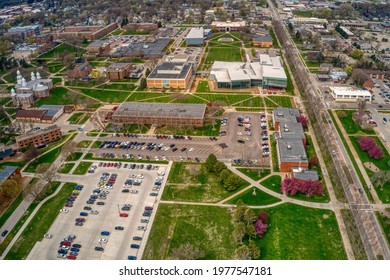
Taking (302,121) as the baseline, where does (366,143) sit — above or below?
above

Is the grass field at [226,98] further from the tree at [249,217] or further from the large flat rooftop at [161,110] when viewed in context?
the tree at [249,217]

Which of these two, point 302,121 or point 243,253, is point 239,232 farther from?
point 302,121

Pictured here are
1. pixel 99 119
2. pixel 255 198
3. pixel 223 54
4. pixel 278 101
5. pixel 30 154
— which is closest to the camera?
pixel 255 198

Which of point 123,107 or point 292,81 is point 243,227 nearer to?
point 123,107

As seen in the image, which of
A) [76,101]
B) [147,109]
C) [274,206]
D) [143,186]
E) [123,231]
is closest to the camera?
[123,231]

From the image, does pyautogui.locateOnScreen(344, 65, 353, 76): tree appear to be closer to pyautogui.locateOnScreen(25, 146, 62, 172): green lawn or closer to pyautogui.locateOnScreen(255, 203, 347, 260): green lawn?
pyautogui.locateOnScreen(255, 203, 347, 260): green lawn

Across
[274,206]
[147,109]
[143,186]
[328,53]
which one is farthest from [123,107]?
[328,53]

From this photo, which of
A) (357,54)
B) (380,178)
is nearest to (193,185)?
(380,178)
